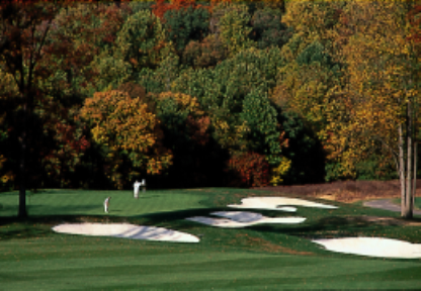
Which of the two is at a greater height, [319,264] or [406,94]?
[406,94]

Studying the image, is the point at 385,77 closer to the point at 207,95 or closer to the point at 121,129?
the point at 121,129

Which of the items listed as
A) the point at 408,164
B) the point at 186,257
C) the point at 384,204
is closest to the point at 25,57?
the point at 186,257

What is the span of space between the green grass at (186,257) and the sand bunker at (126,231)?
0.50 meters

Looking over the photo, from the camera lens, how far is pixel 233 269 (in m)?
16.6

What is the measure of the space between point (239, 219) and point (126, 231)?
6.43 metres

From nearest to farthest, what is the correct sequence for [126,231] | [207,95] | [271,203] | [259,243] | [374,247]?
[259,243]
[374,247]
[126,231]
[271,203]
[207,95]

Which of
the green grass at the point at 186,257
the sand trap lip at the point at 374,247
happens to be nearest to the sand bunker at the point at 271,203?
the green grass at the point at 186,257

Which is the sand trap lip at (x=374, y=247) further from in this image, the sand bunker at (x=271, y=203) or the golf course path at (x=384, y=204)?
the golf course path at (x=384, y=204)

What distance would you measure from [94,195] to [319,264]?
72.8ft

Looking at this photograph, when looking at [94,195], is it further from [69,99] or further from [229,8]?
[229,8]

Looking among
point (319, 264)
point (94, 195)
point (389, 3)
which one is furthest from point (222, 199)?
point (319, 264)

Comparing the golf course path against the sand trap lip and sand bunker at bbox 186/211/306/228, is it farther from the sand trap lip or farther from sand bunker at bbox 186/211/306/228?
the sand trap lip

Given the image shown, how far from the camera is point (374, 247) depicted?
24.3 m

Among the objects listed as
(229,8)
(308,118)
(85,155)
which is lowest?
(85,155)
